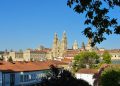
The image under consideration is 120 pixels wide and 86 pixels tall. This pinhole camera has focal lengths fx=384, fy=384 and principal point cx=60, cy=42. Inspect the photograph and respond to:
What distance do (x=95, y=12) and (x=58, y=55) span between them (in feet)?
579

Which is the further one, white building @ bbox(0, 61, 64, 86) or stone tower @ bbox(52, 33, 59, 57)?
stone tower @ bbox(52, 33, 59, 57)

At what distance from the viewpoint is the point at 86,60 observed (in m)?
112

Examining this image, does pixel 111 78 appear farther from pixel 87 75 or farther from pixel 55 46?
pixel 55 46

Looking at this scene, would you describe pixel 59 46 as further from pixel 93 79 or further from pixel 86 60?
pixel 93 79

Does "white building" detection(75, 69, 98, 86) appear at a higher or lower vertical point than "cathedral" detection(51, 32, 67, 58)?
lower

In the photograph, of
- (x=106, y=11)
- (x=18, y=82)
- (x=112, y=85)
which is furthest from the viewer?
(x=18, y=82)

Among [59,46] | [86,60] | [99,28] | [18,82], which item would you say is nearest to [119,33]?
[99,28]

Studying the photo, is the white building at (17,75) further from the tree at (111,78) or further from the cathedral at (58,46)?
the cathedral at (58,46)

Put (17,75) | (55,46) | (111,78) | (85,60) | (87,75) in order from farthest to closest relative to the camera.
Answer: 1. (55,46)
2. (85,60)
3. (87,75)
4. (17,75)
5. (111,78)

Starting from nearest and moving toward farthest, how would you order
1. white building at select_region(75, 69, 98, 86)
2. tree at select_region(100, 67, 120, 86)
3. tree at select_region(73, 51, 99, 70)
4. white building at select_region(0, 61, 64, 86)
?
tree at select_region(100, 67, 120, 86) < white building at select_region(0, 61, 64, 86) < white building at select_region(75, 69, 98, 86) < tree at select_region(73, 51, 99, 70)

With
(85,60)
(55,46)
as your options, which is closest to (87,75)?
(85,60)

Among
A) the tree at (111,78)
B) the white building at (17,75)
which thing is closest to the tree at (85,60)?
the white building at (17,75)

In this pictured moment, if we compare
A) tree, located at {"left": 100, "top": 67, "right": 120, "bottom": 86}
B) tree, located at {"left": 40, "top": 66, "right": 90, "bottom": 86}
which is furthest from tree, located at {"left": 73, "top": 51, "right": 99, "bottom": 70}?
tree, located at {"left": 40, "top": 66, "right": 90, "bottom": 86}

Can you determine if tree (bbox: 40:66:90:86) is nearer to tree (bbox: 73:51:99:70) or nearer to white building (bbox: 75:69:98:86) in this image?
white building (bbox: 75:69:98:86)
